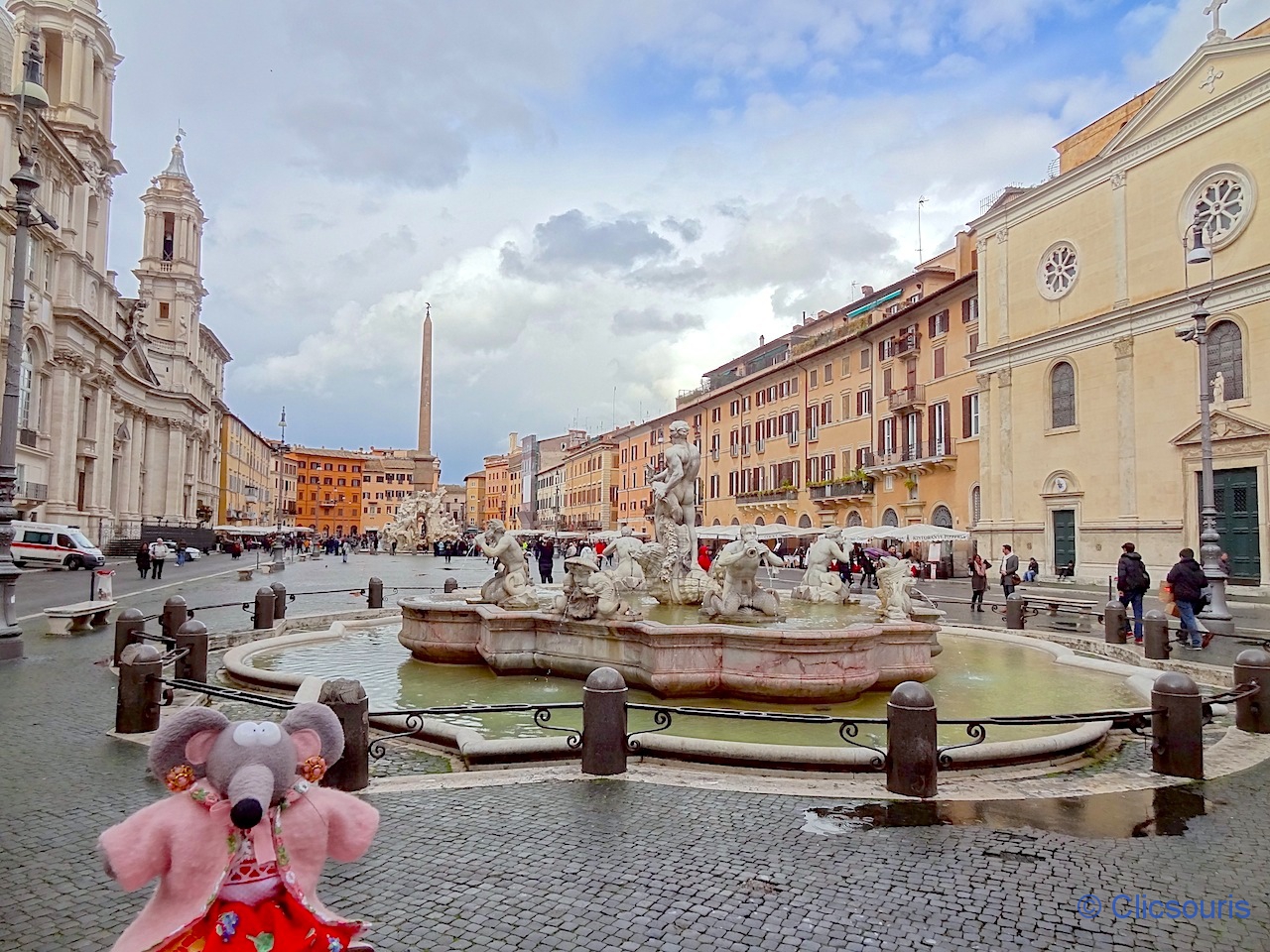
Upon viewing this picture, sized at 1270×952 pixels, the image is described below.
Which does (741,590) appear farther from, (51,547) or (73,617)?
(51,547)

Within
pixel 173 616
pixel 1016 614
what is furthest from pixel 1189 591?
pixel 173 616

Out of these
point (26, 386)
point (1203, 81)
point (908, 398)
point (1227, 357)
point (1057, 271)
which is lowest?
point (1227, 357)

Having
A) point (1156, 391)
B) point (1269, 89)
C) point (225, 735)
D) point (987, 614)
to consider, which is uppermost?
point (1269, 89)

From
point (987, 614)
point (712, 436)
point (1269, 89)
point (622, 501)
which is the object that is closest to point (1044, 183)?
point (1269, 89)

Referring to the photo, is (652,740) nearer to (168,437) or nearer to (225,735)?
(225,735)

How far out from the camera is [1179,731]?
239 inches

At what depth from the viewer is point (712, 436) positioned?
6228 cm

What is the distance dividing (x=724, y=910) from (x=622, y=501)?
242 feet

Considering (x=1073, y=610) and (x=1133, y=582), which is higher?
(x=1133, y=582)

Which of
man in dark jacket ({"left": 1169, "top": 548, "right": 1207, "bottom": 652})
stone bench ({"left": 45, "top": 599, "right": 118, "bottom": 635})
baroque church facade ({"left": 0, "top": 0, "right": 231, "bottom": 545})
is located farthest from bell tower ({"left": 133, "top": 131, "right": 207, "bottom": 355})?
man in dark jacket ({"left": 1169, "top": 548, "right": 1207, "bottom": 652})

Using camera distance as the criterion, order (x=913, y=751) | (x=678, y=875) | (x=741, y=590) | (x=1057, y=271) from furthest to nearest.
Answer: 1. (x=1057, y=271)
2. (x=741, y=590)
3. (x=913, y=751)
4. (x=678, y=875)

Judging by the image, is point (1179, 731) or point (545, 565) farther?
point (545, 565)

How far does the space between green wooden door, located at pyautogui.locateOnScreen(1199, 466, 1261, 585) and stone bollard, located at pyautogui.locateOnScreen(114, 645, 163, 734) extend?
2673 centimetres

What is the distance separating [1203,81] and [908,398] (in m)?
16.6
